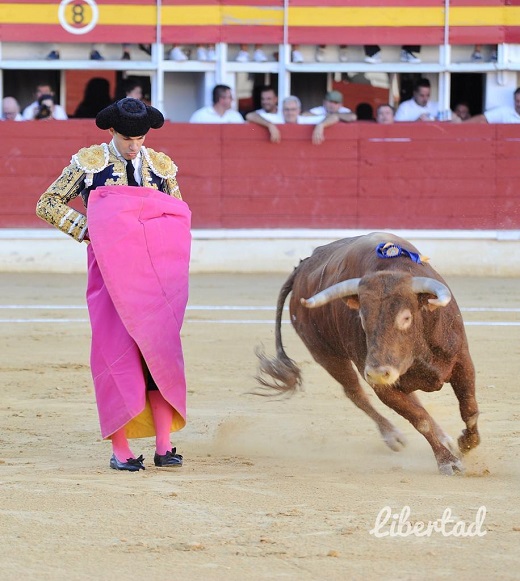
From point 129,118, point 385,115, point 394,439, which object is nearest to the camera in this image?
point 129,118

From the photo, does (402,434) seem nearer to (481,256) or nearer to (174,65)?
(481,256)

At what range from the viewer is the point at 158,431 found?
4.19 metres

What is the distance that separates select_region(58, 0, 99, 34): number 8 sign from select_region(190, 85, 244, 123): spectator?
4.74 feet

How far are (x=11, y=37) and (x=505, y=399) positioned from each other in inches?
290

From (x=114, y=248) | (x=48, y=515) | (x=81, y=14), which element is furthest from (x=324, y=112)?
(x=48, y=515)

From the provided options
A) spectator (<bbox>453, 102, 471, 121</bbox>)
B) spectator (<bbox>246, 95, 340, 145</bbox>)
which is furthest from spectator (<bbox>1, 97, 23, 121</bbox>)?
spectator (<bbox>453, 102, 471, 121</bbox>)

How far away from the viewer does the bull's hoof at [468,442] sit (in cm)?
440

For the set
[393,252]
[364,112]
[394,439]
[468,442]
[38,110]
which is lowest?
[394,439]

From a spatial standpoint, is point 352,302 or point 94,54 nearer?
point 352,302

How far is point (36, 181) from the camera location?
10742 mm

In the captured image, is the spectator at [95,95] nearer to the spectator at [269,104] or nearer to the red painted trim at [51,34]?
the red painted trim at [51,34]

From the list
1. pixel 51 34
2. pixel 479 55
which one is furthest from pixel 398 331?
pixel 51 34

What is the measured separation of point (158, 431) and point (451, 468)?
0.97 metres

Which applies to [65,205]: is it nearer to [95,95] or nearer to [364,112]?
[95,95]
